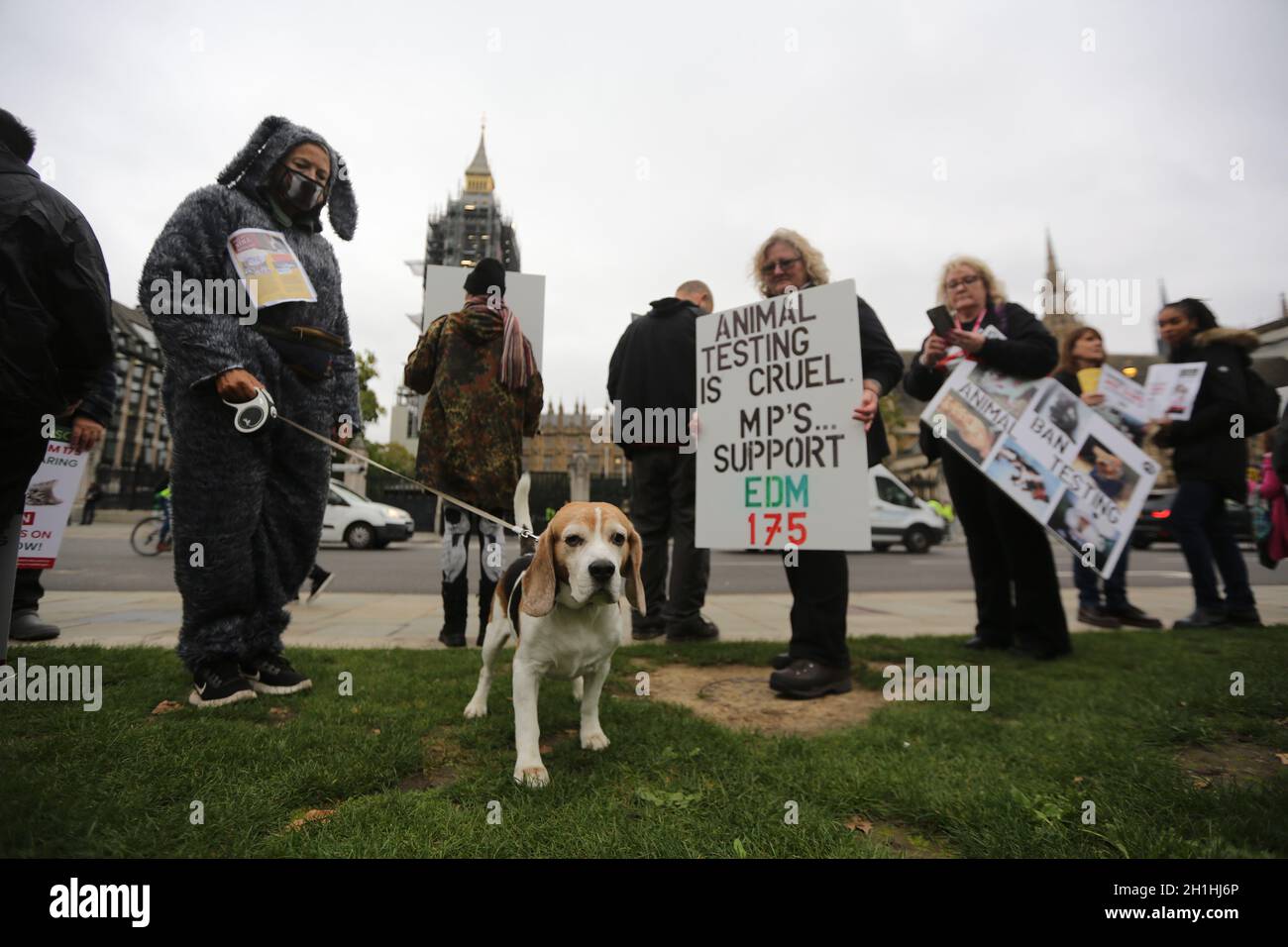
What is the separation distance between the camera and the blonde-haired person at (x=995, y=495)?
405 centimetres

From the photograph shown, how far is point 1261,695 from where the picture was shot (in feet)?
9.32

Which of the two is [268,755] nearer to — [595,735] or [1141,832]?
[595,735]

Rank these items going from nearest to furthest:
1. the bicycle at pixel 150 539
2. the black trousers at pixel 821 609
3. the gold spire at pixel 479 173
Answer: the black trousers at pixel 821 609, the bicycle at pixel 150 539, the gold spire at pixel 479 173

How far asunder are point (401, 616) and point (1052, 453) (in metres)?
5.34

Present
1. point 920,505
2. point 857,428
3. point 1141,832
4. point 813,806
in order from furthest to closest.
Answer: point 920,505 → point 857,428 → point 813,806 → point 1141,832

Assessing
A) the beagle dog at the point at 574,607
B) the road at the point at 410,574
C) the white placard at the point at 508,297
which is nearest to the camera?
the beagle dog at the point at 574,607

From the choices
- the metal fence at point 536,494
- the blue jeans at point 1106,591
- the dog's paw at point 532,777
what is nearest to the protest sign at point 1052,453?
the blue jeans at point 1106,591

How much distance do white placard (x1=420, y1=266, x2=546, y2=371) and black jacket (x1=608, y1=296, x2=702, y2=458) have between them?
0.78 m

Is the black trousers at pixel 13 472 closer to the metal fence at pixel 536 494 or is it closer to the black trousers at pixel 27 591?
the black trousers at pixel 27 591

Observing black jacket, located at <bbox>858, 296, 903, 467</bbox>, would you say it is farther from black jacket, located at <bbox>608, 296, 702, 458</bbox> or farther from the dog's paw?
the dog's paw

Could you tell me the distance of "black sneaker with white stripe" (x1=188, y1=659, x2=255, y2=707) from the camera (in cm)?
265

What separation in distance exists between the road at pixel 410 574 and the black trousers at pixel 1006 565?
4354mm

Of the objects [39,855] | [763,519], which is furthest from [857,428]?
[39,855]
